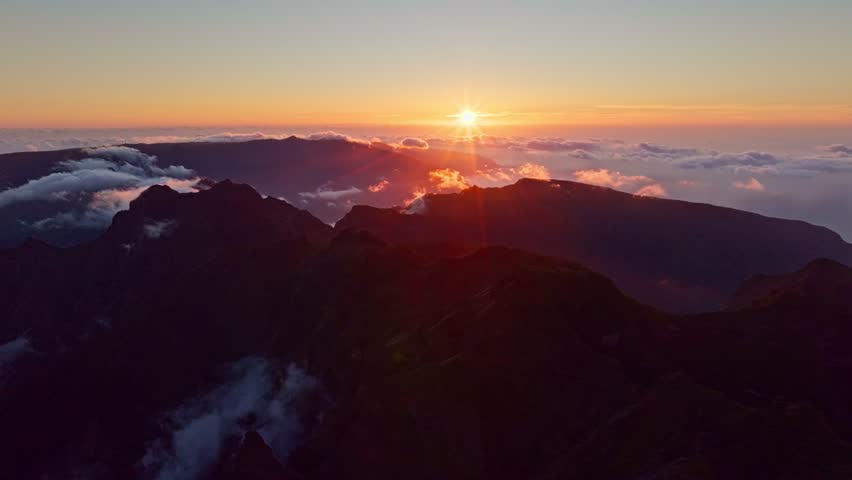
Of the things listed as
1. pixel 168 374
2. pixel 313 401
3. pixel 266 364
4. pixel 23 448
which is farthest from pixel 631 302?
pixel 23 448

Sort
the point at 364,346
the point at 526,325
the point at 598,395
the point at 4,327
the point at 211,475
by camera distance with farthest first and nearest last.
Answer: the point at 4,327, the point at 211,475, the point at 364,346, the point at 526,325, the point at 598,395

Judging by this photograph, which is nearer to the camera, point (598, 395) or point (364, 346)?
point (598, 395)

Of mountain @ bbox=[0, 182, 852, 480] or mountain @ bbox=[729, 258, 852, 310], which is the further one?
mountain @ bbox=[729, 258, 852, 310]

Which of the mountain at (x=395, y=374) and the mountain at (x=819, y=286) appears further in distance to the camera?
the mountain at (x=819, y=286)

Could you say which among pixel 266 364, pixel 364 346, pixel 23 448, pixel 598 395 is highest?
pixel 598 395

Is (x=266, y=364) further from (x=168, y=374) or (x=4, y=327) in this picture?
(x=4, y=327)

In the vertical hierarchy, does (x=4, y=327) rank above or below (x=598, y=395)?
below

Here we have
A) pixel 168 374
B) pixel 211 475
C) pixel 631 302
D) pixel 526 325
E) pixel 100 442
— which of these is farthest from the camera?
pixel 168 374

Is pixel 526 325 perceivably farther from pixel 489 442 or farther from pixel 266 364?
pixel 266 364
